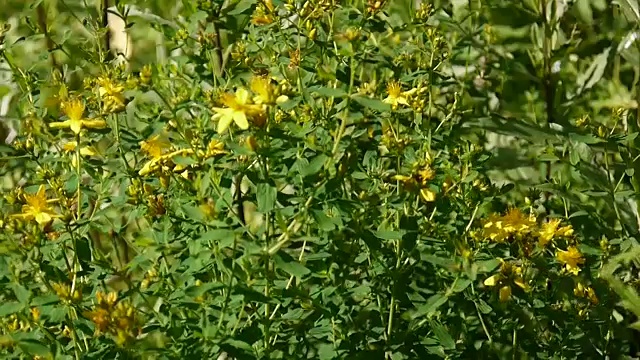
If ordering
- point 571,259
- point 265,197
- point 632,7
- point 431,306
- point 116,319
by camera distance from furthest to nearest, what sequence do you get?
point 632,7
point 571,259
point 431,306
point 265,197
point 116,319

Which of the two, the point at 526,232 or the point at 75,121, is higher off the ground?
the point at 75,121

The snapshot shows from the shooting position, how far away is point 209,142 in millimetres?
1369

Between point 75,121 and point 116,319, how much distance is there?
309 mm

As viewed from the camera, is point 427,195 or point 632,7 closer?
point 427,195

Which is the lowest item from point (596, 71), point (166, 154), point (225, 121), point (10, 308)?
point (596, 71)

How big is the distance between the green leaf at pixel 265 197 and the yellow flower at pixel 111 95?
237 mm

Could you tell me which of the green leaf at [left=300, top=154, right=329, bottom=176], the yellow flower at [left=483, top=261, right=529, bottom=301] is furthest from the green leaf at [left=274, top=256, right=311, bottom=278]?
the yellow flower at [left=483, top=261, right=529, bottom=301]

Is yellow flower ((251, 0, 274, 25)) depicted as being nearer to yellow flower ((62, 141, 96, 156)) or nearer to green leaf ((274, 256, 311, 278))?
yellow flower ((62, 141, 96, 156))

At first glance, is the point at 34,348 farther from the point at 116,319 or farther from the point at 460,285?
the point at 460,285

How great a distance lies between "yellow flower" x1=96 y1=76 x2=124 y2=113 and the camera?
1.31 meters

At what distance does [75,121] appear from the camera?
4.20 feet

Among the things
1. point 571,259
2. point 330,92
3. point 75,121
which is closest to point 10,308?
point 75,121

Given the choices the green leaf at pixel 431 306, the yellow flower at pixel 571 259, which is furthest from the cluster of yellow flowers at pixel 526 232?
the green leaf at pixel 431 306

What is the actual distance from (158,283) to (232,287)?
7.1 inches
